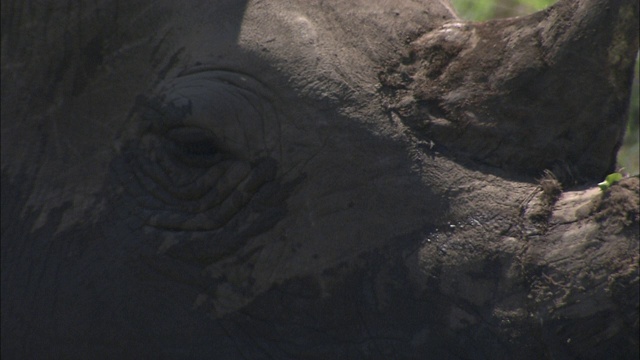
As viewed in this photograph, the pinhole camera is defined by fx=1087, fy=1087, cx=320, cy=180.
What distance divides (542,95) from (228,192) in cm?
89

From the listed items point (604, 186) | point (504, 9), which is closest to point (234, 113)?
point (604, 186)

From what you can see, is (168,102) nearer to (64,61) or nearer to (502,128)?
(64,61)

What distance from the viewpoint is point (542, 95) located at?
2920 millimetres

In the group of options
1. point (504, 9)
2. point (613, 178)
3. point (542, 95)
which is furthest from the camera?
point (504, 9)

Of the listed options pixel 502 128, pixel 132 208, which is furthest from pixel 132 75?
pixel 502 128

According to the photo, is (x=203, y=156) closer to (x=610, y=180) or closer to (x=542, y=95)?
(x=542, y=95)

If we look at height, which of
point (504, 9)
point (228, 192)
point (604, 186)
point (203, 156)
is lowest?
point (604, 186)

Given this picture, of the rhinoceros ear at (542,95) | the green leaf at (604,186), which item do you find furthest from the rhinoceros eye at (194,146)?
the green leaf at (604,186)

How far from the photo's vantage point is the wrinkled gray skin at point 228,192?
2.87 metres

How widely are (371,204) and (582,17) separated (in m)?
0.75

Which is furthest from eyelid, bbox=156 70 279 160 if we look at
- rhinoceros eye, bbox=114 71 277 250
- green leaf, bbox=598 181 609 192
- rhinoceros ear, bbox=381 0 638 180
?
green leaf, bbox=598 181 609 192

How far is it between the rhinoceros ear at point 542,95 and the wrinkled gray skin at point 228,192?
0.08m

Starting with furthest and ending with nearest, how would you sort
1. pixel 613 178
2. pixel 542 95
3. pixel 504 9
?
pixel 504 9 < pixel 542 95 < pixel 613 178

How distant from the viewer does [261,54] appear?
3020 millimetres
